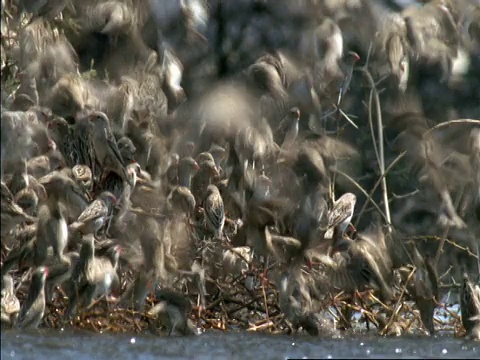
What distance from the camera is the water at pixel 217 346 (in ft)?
43.4

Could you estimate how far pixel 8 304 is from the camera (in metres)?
14.2

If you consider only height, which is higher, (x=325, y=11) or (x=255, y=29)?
(x=325, y=11)

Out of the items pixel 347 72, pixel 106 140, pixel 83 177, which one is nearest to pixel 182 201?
pixel 106 140

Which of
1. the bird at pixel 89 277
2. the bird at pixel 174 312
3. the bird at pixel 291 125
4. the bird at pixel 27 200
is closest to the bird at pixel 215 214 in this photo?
the bird at pixel 174 312

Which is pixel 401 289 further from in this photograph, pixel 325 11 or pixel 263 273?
pixel 325 11

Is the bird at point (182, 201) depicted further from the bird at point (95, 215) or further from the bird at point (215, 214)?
the bird at point (95, 215)

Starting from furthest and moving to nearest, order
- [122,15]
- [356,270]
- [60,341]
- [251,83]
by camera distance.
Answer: [251,83], [122,15], [356,270], [60,341]

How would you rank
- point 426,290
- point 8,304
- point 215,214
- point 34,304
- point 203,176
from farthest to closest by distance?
1. point 203,176
2. point 215,214
3. point 426,290
4. point 8,304
5. point 34,304

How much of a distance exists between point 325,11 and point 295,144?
98.4 inches

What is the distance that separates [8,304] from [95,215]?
126 cm

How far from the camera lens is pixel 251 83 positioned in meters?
19.6

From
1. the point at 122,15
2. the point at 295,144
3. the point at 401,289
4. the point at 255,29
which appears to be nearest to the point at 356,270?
A: the point at 401,289

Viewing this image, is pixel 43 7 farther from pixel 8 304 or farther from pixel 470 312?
pixel 470 312

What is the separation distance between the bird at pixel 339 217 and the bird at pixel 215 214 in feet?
3.63
